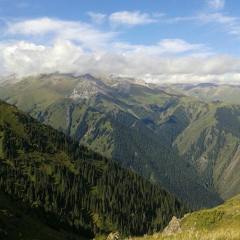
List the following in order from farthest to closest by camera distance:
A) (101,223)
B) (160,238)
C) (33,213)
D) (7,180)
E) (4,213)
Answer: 1. (101,223)
2. (7,180)
3. (33,213)
4. (4,213)
5. (160,238)

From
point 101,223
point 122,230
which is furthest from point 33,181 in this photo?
point 122,230

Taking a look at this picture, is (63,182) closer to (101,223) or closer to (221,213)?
(101,223)

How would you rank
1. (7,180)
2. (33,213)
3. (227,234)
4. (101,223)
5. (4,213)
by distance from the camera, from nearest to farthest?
(227,234), (4,213), (33,213), (7,180), (101,223)

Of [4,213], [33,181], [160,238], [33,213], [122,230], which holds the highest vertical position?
[160,238]

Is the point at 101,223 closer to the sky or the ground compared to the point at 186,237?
closer to the ground

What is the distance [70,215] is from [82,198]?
96.6ft

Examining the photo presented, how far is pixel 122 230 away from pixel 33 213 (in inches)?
4448

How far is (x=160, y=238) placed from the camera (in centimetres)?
1583

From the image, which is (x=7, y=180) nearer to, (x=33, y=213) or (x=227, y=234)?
(x=33, y=213)

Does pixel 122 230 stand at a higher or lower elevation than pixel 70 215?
lower

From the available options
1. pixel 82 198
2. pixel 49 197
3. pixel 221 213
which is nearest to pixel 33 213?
pixel 221 213

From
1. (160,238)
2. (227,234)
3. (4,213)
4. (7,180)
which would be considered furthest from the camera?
(7,180)

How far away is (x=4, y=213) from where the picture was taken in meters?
52.6

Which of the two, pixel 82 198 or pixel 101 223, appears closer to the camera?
pixel 101 223
